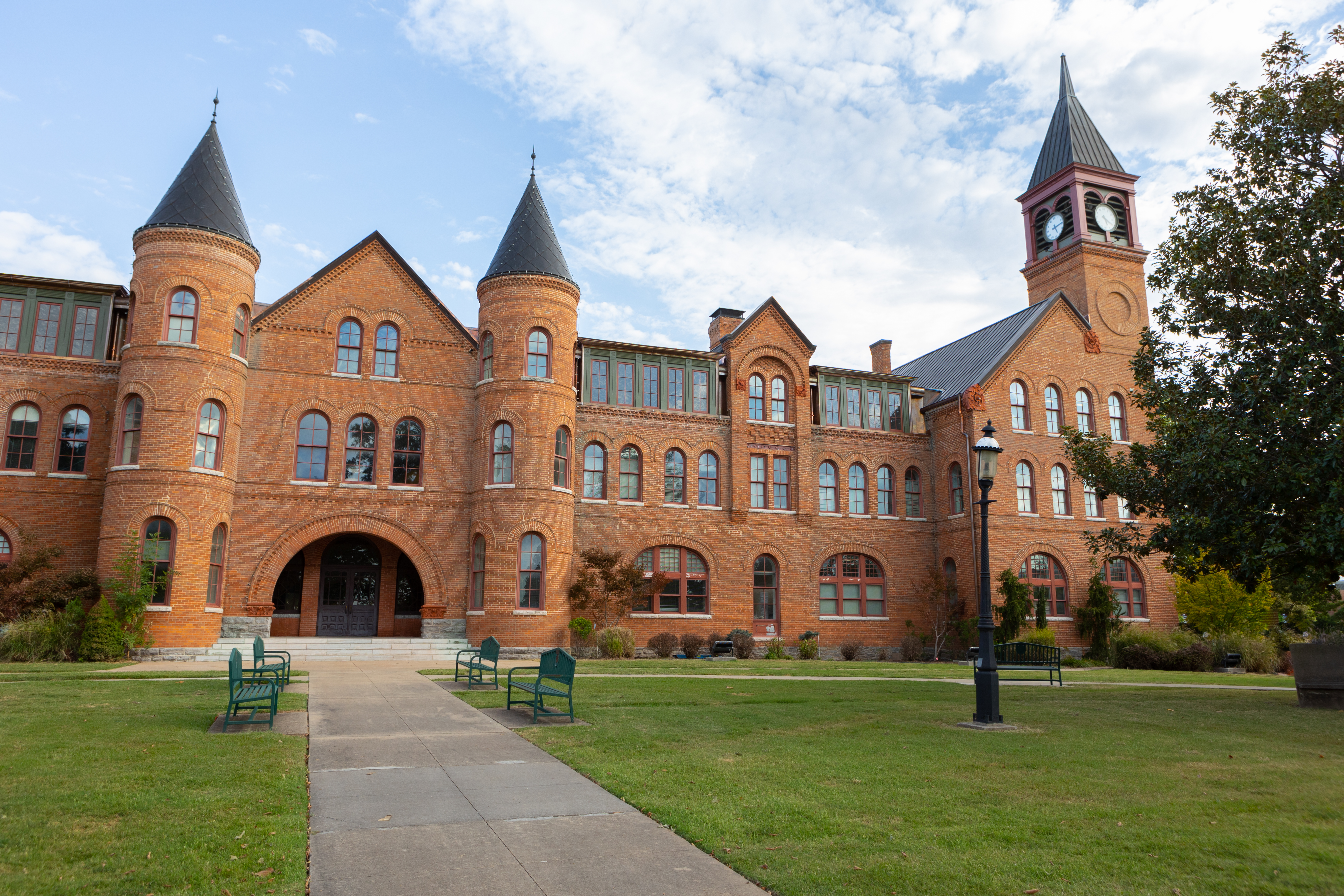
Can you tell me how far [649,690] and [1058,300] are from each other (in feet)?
92.7

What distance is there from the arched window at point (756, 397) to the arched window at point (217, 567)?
1855cm

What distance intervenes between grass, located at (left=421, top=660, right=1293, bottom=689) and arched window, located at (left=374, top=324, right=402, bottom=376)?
38.3 feet

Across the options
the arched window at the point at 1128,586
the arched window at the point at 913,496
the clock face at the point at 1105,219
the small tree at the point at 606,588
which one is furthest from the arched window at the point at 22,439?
the clock face at the point at 1105,219

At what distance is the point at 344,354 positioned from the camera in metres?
29.0

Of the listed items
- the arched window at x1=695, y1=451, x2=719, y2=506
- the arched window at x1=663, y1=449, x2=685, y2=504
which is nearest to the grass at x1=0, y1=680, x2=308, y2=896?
the arched window at x1=663, y1=449, x2=685, y2=504

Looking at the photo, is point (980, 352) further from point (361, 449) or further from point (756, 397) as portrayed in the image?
point (361, 449)

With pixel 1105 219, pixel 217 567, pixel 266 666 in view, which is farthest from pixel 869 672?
pixel 1105 219

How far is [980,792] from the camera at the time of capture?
8000 mm

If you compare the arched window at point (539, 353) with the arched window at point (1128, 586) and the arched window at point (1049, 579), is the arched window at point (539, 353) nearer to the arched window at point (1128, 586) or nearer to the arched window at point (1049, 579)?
the arched window at point (1049, 579)

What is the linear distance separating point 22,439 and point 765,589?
24.4 meters

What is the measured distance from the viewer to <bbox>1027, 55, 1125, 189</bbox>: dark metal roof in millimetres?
40219

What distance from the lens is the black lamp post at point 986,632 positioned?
12633 millimetres

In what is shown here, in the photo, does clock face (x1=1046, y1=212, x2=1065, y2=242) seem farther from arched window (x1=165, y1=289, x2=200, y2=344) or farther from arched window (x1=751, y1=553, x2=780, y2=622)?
arched window (x1=165, y1=289, x2=200, y2=344)

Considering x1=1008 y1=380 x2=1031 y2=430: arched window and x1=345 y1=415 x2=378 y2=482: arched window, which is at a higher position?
x1=1008 y1=380 x2=1031 y2=430: arched window
